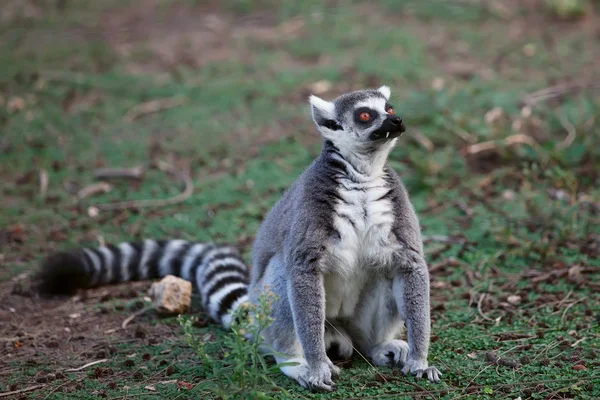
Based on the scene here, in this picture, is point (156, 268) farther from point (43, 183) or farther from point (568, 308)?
point (568, 308)

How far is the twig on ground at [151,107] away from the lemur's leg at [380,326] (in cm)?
577

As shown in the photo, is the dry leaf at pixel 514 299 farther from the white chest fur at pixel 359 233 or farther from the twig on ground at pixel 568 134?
the twig on ground at pixel 568 134

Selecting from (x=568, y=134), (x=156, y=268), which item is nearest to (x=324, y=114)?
(x=156, y=268)

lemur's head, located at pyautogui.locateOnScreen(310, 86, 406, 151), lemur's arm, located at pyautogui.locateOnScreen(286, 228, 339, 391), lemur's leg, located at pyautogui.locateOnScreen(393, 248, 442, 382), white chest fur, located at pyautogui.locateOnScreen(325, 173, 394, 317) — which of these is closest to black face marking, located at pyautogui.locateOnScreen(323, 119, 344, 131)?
lemur's head, located at pyautogui.locateOnScreen(310, 86, 406, 151)

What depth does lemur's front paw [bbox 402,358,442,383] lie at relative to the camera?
415cm

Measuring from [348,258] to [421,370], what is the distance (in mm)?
735

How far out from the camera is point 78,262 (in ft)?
18.2

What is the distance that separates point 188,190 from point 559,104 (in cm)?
449

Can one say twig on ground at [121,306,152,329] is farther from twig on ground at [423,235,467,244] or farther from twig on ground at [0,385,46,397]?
twig on ground at [423,235,467,244]

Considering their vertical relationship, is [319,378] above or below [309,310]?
below

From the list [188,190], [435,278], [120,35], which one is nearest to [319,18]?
[120,35]

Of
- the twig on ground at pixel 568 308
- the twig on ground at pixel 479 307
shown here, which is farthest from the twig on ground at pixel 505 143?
the twig on ground at pixel 568 308

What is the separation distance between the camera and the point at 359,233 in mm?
4254

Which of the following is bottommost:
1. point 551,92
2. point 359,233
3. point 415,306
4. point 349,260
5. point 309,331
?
point 309,331
